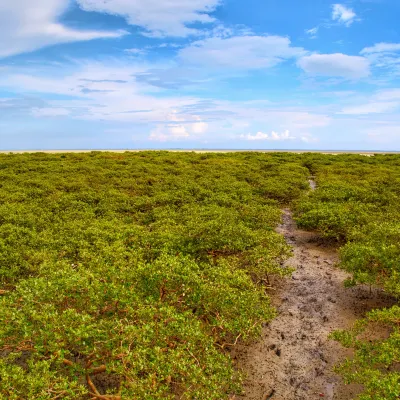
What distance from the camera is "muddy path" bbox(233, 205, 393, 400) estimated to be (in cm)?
1022

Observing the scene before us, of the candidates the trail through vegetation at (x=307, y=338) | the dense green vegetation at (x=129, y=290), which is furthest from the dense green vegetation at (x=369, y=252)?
the dense green vegetation at (x=129, y=290)

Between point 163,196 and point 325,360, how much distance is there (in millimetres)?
16560

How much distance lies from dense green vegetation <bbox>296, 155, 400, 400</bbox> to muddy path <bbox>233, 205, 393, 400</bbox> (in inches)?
29.7

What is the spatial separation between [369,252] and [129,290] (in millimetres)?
9157

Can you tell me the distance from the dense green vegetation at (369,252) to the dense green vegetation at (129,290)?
8.74 feet

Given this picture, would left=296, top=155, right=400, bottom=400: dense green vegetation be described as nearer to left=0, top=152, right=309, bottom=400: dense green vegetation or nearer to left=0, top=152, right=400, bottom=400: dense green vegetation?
left=0, top=152, right=400, bottom=400: dense green vegetation

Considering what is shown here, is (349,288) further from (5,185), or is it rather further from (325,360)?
(5,185)

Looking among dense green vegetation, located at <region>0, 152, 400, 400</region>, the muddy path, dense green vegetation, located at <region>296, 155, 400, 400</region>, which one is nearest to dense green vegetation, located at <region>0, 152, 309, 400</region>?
dense green vegetation, located at <region>0, 152, 400, 400</region>

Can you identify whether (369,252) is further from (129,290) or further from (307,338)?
(129,290)

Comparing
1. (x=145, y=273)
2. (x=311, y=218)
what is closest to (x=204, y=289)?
(x=145, y=273)

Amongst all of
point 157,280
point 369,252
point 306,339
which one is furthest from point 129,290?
point 369,252

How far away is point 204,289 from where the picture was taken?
10.8 m

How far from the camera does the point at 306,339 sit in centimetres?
1230

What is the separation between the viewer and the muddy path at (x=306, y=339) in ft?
33.5
